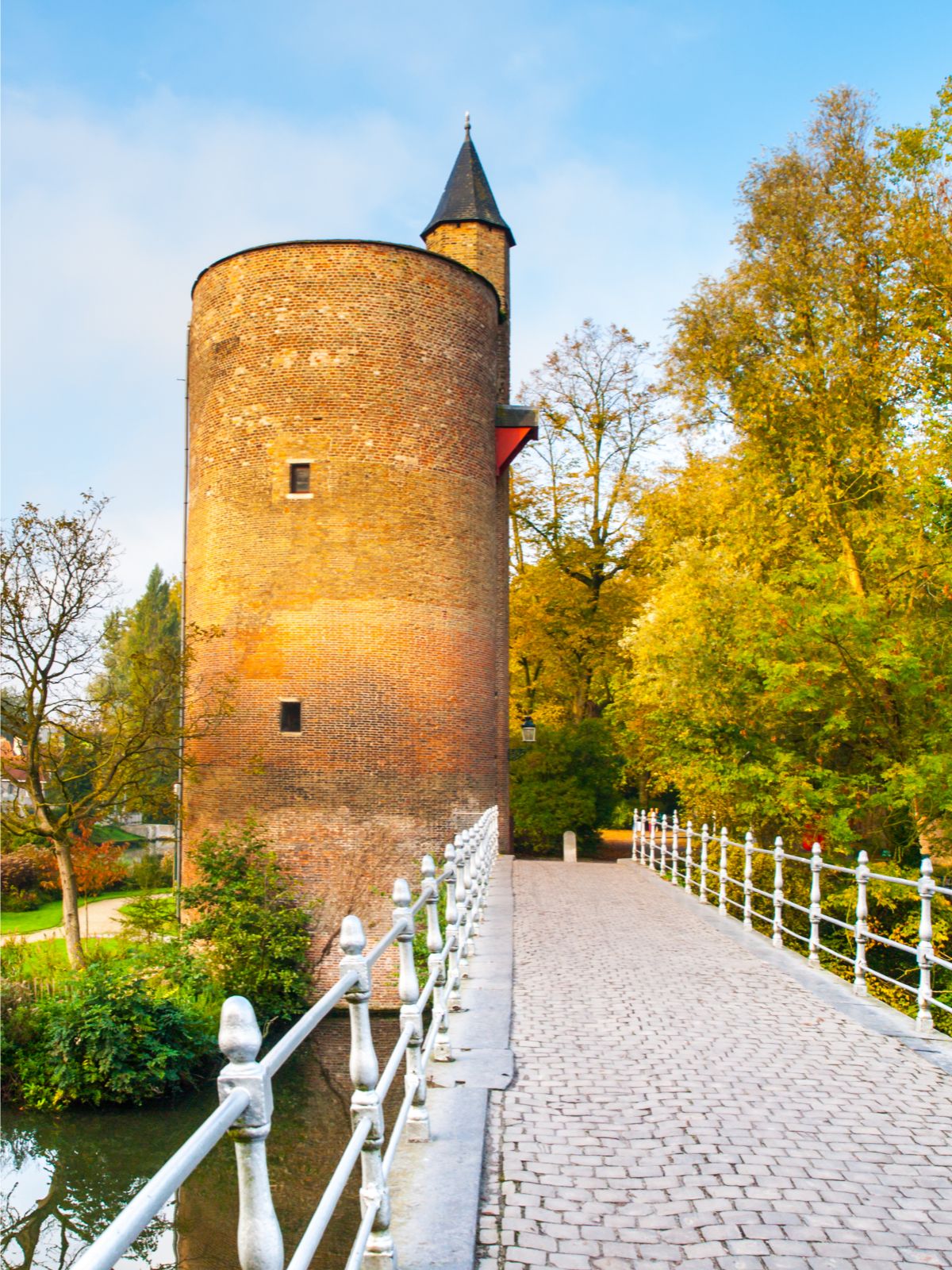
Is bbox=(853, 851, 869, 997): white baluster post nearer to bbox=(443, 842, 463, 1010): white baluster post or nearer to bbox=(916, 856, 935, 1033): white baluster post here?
bbox=(916, 856, 935, 1033): white baluster post

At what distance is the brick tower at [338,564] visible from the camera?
1970 cm

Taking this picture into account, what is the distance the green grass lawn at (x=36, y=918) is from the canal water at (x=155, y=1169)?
15.4 meters

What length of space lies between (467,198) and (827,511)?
1269cm

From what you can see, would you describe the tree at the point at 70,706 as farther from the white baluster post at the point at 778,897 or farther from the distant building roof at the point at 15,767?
the white baluster post at the point at 778,897

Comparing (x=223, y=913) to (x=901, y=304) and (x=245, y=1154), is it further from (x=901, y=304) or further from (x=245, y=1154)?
(x=245, y=1154)

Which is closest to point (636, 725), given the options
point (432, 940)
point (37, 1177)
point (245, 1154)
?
point (37, 1177)

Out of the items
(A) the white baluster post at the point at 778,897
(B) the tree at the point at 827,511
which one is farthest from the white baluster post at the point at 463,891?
(B) the tree at the point at 827,511

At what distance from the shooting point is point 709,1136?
5.04m

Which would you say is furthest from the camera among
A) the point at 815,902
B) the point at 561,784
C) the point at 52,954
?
the point at 561,784

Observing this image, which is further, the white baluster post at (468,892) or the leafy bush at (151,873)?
the leafy bush at (151,873)

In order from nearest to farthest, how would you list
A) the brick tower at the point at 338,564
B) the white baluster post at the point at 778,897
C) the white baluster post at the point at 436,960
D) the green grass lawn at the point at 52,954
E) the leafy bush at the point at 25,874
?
the white baluster post at the point at 436,960 → the white baluster post at the point at 778,897 → the green grass lawn at the point at 52,954 → the brick tower at the point at 338,564 → the leafy bush at the point at 25,874

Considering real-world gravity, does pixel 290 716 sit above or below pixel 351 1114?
above

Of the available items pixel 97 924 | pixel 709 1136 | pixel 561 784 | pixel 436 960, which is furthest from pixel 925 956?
pixel 97 924

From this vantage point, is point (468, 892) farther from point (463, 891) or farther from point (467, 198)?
point (467, 198)
